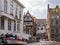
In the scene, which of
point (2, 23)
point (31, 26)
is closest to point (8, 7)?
point (2, 23)

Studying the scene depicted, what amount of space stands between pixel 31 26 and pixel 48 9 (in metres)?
11.5

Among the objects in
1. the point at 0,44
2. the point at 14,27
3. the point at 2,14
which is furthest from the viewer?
the point at 14,27

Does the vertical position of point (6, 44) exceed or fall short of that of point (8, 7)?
it falls short

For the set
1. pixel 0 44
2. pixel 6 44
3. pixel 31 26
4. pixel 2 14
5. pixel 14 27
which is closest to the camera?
pixel 0 44

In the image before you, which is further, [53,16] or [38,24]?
[38,24]

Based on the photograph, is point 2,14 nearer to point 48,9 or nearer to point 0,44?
point 0,44

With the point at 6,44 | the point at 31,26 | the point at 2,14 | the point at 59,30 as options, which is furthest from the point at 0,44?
the point at 31,26

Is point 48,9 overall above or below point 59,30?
above

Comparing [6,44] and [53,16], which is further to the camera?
[53,16]

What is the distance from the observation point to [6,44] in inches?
1148

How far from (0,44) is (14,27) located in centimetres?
2146

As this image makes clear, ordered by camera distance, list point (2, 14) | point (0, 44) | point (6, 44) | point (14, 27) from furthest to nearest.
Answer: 1. point (14, 27)
2. point (2, 14)
3. point (6, 44)
4. point (0, 44)

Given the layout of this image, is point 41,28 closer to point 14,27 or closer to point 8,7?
point 14,27

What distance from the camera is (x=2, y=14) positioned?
36656 millimetres
